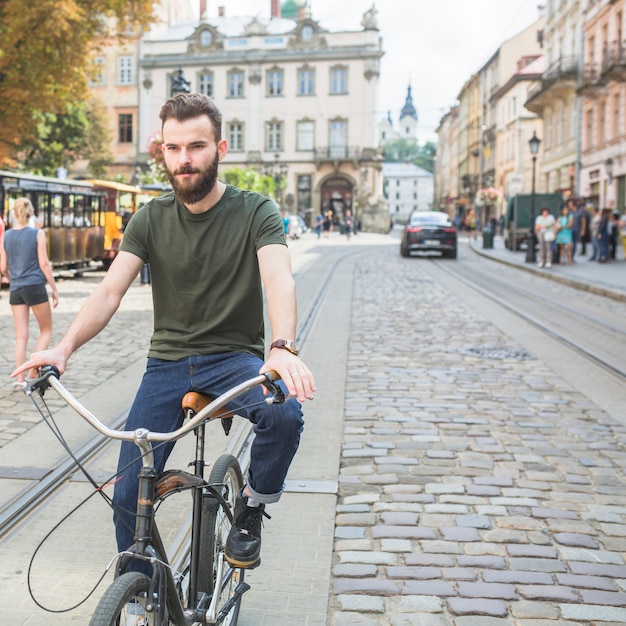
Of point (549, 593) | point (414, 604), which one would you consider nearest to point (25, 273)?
point (414, 604)

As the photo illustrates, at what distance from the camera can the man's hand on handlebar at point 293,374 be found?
2.31 metres

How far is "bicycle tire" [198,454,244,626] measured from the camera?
8.88 feet

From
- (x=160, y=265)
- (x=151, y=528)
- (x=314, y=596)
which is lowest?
(x=314, y=596)

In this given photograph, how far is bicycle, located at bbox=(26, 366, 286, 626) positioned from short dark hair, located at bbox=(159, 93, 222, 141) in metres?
0.88

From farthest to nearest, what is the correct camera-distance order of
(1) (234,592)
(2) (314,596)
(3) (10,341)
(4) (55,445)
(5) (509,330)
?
(5) (509,330)
(3) (10,341)
(4) (55,445)
(2) (314,596)
(1) (234,592)

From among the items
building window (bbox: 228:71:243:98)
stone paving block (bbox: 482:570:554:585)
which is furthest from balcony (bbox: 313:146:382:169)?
stone paving block (bbox: 482:570:554:585)

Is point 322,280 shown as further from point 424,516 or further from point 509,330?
point 424,516

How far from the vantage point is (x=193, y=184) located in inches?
109

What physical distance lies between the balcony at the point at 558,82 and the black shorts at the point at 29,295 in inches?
1338

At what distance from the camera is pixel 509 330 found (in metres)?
11.5

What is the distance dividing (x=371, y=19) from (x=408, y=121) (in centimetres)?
12020

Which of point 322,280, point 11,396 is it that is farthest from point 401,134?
point 11,396

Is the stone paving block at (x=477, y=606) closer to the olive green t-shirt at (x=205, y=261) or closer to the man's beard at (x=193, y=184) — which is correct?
the olive green t-shirt at (x=205, y=261)

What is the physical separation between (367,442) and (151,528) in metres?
3.49
